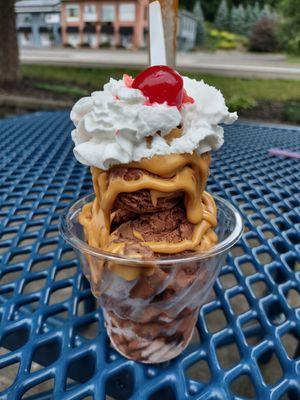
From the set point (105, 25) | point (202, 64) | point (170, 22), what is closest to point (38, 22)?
point (202, 64)

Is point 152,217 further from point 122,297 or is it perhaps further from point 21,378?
point 21,378

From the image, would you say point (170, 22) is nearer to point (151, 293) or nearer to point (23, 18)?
point (151, 293)

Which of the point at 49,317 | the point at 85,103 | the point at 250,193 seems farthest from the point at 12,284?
the point at 250,193

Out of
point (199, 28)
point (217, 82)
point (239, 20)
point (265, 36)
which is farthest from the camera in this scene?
point (239, 20)

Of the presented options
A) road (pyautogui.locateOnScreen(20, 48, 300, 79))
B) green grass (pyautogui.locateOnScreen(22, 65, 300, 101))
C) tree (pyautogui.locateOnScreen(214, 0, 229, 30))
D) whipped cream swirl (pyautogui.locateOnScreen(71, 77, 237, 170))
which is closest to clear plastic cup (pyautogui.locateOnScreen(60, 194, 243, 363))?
whipped cream swirl (pyautogui.locateOnScreen(71, 77, 237, 170))

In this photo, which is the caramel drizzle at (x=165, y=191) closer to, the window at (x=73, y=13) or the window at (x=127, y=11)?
the window at (x=73, y=13)

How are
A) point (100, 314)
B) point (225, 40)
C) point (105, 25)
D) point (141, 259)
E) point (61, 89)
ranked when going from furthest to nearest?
point (225, 40) < point (105, 25) < point (61, 89) < point (100, 314) < point (141, 259)

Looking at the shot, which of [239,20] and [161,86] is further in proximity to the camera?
[239,20]
